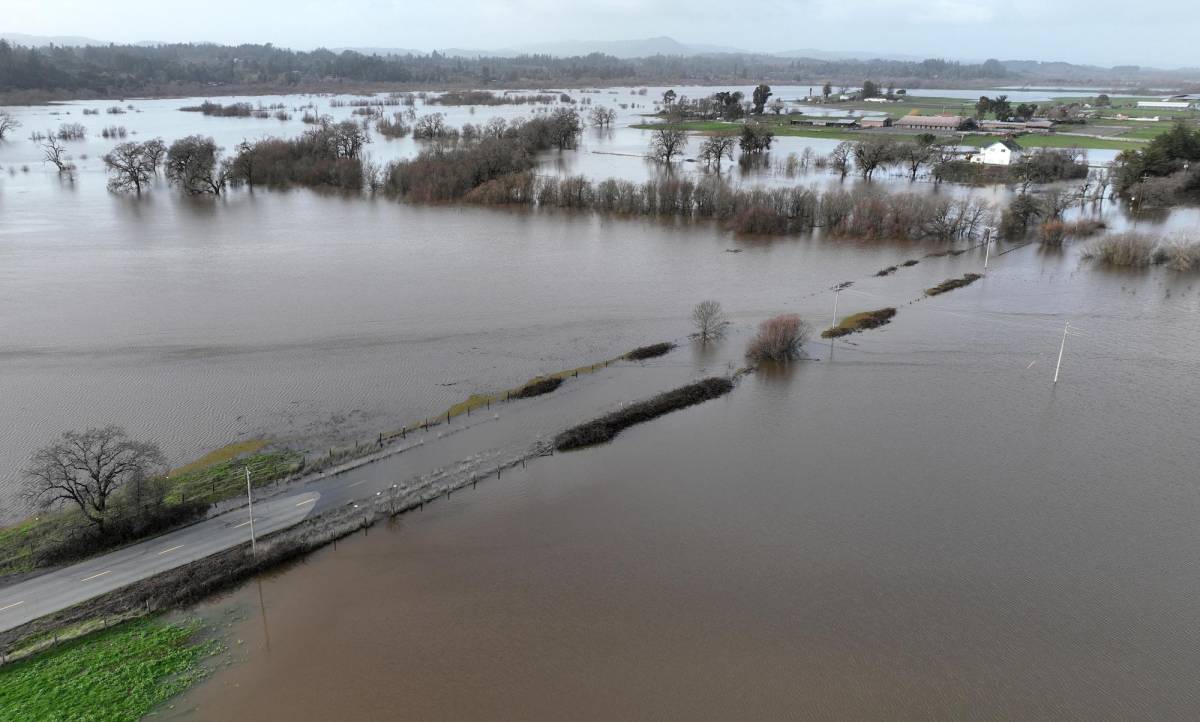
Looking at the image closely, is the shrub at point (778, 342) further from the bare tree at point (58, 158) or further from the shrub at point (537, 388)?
the bare tree at point (58, 158)

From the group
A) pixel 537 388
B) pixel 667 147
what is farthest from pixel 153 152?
pixel 537 388

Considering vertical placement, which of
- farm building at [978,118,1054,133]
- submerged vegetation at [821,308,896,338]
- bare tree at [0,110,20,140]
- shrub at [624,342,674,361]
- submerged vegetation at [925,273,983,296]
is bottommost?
shrub at [624,342,674,361]

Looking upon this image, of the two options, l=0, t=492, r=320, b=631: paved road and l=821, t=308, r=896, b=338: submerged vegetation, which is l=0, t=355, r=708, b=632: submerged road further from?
l=821, t=308, r=896, b=338: submerged vegetation

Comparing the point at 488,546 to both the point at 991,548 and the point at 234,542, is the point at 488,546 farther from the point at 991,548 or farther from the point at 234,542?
the point at 991,548

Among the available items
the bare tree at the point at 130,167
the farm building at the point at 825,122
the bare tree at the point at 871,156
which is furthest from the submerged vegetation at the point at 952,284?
the farm building at the point at 825,122

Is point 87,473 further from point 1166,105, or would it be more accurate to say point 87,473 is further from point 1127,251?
point 1166,105

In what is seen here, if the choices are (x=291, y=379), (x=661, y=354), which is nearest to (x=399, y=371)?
(x=291, y=379)

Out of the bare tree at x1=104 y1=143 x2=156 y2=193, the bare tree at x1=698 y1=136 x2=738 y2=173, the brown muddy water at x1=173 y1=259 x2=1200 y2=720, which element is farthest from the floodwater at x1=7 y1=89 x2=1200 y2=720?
the bare tree at x1=698 y1=136 x2=738 y2=173

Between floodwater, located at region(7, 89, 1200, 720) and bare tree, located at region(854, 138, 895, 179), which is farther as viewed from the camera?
bare tree, located at region(854, 138, 895, 179)
